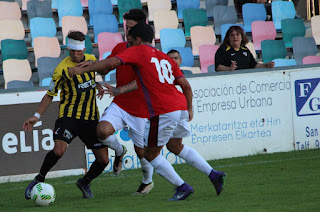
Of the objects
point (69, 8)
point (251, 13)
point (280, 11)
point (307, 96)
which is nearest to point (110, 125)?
point (307, 96)

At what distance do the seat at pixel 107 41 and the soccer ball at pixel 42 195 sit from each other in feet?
20.9

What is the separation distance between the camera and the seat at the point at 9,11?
12.9 meters

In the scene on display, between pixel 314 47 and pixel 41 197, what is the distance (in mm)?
8623

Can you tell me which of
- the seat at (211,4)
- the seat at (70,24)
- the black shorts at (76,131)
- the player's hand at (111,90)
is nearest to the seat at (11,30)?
the seat at (70,24)

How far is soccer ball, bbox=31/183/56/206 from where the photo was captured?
5.86 meters

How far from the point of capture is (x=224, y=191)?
20.4 ft

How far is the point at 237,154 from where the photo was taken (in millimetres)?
9680

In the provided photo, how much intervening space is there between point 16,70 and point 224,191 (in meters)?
6.20

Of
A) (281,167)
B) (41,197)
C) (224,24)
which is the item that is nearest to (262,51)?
(224,24)

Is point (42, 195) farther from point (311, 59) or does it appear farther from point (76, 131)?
point (311, 59)

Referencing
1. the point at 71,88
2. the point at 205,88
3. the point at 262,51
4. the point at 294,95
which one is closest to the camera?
the point at 71,88

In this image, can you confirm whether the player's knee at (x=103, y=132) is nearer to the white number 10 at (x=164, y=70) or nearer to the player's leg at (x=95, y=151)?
the player's leg at (x=95, y=151)

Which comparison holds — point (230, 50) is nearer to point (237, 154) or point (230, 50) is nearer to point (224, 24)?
point (237, 154)

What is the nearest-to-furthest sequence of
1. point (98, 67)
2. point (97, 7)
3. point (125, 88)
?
1. point (98, 67)
2. point (125, 88)
3. point (97, 7)
